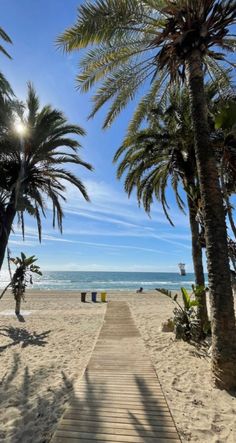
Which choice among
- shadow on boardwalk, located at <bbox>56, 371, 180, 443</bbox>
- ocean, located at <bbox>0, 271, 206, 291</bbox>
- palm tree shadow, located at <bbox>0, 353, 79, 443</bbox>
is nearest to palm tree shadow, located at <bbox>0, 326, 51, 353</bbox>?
palm tree shadow, located at <bbox>0, 353, 79, 443</bbox>

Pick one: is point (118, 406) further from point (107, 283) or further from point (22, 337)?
point (107, 283)

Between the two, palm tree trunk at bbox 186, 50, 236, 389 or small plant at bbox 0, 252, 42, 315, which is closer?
palm tree trunk at bbox 186, 50, 236, 389

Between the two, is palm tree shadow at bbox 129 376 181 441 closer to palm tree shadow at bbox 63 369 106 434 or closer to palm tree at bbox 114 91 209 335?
palm tree shadow at bbox 63 369 106 434

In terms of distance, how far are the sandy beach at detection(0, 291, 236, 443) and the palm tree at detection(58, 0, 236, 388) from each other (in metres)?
0.78

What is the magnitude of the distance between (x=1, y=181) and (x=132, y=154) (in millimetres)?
5093

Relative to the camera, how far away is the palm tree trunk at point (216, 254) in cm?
532

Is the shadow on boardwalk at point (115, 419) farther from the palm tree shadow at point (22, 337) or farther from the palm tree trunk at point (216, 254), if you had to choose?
the palm tree shadow at point (22, 337)

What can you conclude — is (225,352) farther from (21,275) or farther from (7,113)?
(21,275)

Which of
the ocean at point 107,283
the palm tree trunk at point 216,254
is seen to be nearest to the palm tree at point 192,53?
the palm tree trunk at point 216,254

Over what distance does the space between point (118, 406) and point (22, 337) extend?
6.44 metres

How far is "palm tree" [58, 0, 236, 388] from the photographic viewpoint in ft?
18.0

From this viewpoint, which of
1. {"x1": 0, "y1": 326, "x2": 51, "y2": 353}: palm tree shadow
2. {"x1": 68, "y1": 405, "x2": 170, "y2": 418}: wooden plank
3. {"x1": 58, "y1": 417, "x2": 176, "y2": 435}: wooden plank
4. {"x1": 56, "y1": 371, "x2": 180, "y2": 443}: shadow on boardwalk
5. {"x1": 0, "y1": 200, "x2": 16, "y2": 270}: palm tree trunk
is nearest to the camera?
{"x1": 56, "y1": 371, "x2": 180, "y2": 443}: shadow on boardwalk

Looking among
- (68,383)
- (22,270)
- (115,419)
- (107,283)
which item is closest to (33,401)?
(68,383)

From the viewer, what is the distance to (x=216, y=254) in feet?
18.3
